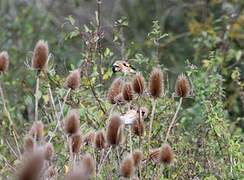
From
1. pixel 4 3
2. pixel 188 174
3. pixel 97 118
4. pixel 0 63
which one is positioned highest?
pixel 4 3

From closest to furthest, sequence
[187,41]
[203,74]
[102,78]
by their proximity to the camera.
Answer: [102,78], [203,74], [187,41]

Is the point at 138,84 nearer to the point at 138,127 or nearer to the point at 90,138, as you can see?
the point at 138,127

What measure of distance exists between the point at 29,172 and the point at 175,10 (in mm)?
7081

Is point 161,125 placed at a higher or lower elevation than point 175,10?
lower

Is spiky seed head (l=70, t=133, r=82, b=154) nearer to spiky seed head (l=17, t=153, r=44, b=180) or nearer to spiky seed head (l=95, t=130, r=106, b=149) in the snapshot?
spiky seed head (l=95, t=130, r=106, b=149)

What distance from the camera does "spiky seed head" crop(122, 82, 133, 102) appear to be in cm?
220

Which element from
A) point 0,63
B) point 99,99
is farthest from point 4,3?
point 0,63

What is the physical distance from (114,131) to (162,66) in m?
1.27

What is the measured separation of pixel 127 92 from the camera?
7.23ft

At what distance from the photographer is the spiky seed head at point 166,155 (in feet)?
6.61

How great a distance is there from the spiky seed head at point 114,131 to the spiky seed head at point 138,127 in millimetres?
196

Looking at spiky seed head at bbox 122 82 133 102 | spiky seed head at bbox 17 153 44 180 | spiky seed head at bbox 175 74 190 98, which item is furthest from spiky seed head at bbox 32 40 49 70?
spiky seed head at bbox 17 153 44 180

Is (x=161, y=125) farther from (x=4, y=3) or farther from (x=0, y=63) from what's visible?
(x=4, y=3)

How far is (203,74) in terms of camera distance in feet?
11.2
